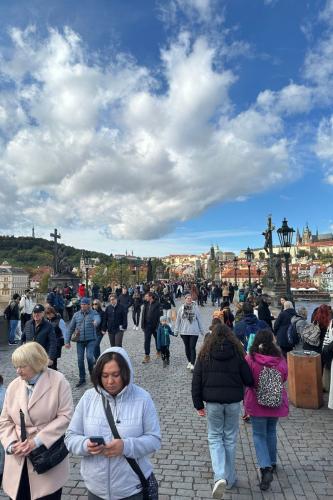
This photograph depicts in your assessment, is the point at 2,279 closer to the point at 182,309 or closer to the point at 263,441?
the point at 182,309

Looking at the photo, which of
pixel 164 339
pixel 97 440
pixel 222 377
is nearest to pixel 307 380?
pixel 222 377

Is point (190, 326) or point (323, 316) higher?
point (323, 316)

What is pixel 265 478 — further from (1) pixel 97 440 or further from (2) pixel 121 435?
(1) pixel 97 440

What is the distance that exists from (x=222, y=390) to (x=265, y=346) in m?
0.71

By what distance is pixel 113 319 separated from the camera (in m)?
8.96

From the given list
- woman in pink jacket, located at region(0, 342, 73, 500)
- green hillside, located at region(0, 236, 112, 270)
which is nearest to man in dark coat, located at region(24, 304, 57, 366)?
woman in pink jacket, located at region(0, 342, 73, 500)

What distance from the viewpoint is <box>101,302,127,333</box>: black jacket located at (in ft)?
29.5

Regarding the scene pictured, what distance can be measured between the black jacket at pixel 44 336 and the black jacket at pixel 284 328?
4.54m

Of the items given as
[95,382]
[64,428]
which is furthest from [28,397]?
[95,382]

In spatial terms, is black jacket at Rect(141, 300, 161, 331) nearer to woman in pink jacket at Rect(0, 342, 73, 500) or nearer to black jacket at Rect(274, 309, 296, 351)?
black jacket at Rect(274, 309, 296, 351)

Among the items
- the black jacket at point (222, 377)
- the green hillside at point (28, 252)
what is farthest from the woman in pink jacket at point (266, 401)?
the green hillside at point (28, 252)

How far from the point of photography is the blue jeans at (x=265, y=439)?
3.80 m

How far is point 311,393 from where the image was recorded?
5953 millimetres

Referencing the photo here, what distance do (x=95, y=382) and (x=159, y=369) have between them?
6.64 meters
